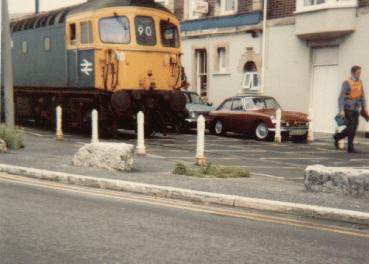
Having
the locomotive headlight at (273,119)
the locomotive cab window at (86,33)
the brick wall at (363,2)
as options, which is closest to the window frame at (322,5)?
the brick wall at (363,2)

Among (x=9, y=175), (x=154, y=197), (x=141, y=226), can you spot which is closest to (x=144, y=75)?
(x=9, y=175)

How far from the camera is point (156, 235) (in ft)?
20.0

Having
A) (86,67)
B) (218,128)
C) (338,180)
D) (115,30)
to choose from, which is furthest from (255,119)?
(338,180)

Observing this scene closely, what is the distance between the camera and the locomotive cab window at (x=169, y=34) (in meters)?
18.4

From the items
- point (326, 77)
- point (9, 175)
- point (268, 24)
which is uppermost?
point (268, 24)

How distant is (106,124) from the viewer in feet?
59.0

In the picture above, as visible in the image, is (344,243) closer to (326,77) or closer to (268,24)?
(326,77)

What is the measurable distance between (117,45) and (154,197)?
969 centimetres

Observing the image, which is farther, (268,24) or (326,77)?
(268,24)

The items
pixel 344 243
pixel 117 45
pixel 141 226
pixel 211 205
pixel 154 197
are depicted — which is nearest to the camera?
pixel 344 243

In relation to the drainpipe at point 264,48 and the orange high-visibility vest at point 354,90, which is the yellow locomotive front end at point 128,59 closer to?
the orange high-visibility vest at point 354,90

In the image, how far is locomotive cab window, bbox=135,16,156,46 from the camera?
17.7 m

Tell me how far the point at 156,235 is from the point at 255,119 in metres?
13.8

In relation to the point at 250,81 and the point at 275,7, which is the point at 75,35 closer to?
the point at 275,7
